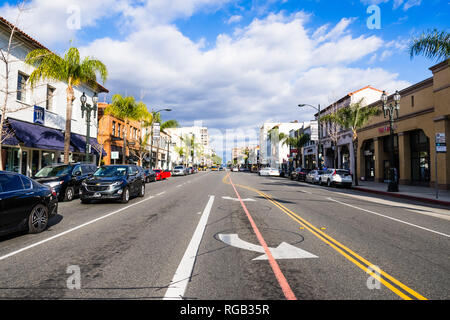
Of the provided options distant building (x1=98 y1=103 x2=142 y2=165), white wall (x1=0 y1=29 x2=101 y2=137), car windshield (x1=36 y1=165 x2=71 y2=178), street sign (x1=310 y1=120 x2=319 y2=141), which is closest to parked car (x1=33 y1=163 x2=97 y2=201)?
car windshield (x1=36 y1=165 x2=71 y2=178)

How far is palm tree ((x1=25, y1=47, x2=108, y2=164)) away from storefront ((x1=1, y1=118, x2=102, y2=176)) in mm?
2074

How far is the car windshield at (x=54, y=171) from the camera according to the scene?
521 inches

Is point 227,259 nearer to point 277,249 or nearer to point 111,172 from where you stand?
point 277,249

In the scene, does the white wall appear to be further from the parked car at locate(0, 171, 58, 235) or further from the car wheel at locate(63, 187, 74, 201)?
the parked car at locate(0, 171, 58, 235)

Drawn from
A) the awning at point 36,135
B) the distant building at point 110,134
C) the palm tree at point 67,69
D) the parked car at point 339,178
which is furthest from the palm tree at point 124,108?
the parked car at point 339,178

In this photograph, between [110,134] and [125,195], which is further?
→ [110,134]

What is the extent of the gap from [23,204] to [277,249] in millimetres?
5749

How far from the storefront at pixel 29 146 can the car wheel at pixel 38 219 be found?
36.6 feet

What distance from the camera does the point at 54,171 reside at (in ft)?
44.7

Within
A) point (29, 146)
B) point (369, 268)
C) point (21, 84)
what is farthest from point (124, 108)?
point (369, 268)

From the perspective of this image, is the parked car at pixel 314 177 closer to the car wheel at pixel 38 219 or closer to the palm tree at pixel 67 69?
the palm tree at pixel 67 69

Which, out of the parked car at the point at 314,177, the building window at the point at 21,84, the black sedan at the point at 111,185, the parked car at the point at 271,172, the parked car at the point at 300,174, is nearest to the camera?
the black sedan at the point at 111,185

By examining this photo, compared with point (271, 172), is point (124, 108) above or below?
above

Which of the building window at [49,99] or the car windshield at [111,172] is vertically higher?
the building window at [49,99]
